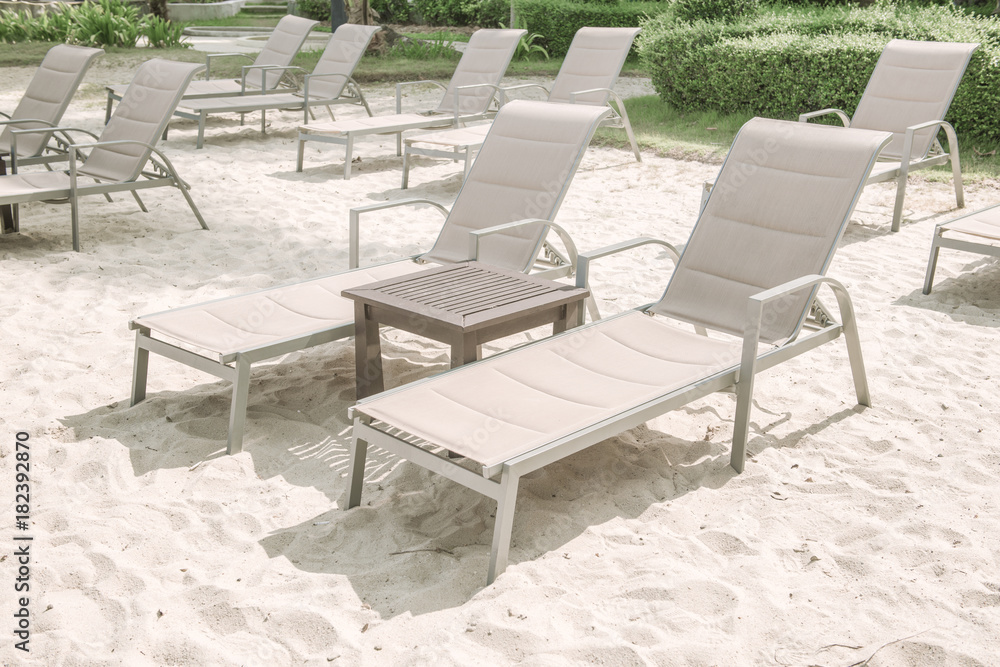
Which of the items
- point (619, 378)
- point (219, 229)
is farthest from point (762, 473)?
point (219, 229)

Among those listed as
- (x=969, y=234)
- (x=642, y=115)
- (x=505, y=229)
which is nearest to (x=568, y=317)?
(x=505, y=229)

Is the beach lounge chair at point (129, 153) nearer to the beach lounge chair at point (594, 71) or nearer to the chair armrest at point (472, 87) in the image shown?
the beach lounge chair at point (594, 71)

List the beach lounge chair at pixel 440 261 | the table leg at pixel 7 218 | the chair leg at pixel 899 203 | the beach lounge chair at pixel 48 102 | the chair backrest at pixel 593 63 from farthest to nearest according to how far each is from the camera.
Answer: the chair backrest at pixel 593 63, the beach lounge chair at pixel 48 102, the chair leg at pixel 899 203, the table leg at pixel 7 218, the beach lounge chair at pixel 440 261

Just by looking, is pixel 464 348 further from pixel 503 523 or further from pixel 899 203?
pixel 899 203

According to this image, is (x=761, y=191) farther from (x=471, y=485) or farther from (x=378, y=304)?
(x=471, y=485)

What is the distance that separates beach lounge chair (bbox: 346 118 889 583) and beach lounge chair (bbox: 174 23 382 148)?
19.9ft

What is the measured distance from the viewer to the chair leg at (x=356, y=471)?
121 inches

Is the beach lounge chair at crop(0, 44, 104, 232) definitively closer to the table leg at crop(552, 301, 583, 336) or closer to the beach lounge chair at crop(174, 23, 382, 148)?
the beach lounge chair at crop(174, 23, 382, 148)

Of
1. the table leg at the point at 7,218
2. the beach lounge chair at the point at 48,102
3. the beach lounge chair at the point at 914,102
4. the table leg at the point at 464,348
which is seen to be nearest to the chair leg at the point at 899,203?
the beach lounge chair at the point at 914,102

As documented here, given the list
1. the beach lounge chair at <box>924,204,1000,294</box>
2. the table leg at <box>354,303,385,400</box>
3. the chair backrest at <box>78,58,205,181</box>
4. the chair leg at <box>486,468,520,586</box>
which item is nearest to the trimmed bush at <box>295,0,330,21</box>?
the chair backrest at <box>78,58,205,181</box>

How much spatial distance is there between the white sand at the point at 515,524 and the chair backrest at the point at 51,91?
1.81 metres

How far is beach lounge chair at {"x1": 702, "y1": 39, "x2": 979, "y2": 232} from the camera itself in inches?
259

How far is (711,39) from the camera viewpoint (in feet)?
33.4

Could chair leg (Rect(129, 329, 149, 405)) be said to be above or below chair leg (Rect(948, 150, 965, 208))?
below
